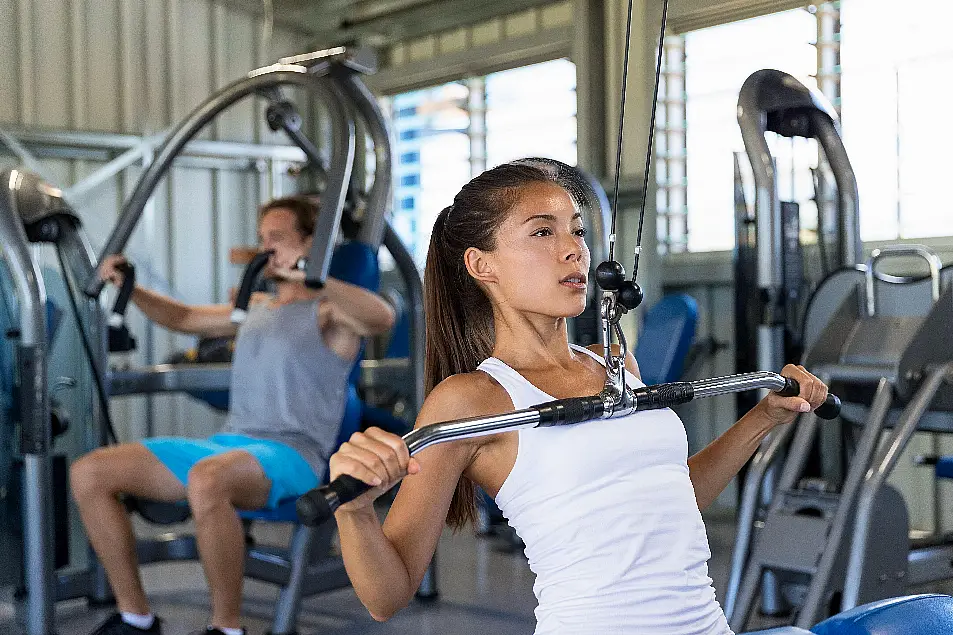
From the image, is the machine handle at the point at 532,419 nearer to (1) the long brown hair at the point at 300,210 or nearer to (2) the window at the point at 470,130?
(2) the window at the point at 470,130

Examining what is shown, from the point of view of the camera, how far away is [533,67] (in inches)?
134

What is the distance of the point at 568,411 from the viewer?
1146 mm

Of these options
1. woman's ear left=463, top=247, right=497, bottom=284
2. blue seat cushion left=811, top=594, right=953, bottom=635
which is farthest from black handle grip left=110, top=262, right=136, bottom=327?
blue seat cushion left=811, top=594, right=953, bottom=635

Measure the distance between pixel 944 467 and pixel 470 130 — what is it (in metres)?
2.58

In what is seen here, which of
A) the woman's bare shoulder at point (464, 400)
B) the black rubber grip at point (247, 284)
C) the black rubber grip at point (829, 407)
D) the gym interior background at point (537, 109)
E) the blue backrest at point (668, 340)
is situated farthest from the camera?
the blue backrest at point (668, 340)

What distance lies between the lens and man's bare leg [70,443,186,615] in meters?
2.76

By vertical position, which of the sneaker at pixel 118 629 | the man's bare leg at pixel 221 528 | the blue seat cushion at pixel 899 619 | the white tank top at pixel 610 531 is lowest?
the sneaker at pixel 118 629

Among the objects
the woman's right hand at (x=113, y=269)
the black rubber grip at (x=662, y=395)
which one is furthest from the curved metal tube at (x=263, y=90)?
the black rubber grip at (x=662, y=395)

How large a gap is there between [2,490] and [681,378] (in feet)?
7.77

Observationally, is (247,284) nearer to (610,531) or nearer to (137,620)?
(137,620)

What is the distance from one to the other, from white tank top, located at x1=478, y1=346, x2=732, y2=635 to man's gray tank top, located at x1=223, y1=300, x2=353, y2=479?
67.3 inches

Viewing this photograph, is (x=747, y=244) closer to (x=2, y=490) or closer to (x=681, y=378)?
(x=681, y=378)

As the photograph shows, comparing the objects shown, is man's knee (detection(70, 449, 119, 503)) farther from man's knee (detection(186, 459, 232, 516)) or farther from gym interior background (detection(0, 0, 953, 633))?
gym interior background (detection(0, 0, 953, 633))

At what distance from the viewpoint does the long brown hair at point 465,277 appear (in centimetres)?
143
